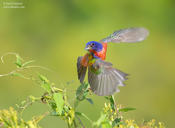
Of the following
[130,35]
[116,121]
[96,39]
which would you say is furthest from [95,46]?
A: [96,39]

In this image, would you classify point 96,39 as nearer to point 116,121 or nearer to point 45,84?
point 116,121

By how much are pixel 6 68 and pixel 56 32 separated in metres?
1.60

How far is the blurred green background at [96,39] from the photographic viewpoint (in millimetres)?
5566

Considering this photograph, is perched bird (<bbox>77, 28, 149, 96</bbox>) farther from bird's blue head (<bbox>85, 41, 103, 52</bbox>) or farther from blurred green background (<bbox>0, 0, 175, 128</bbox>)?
blurred green background (<bbox>0, 0, 175, 128</bbox>)

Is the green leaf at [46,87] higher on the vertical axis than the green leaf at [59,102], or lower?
higher

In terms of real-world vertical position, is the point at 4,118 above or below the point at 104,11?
below

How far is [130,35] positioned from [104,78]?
58 cm

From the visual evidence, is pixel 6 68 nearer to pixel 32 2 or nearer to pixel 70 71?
pixel 70 71

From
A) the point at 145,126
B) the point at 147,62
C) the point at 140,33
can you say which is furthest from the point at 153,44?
the point at 145,126

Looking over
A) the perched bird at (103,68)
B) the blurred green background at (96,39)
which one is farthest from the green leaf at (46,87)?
the blurred green background at (96,39)

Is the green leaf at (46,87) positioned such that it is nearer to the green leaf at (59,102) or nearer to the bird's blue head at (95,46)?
the green leaf at (59,102)

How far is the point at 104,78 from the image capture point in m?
1.62

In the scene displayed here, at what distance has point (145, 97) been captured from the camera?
19.1 feet

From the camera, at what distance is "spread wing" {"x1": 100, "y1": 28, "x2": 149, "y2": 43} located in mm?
2076
